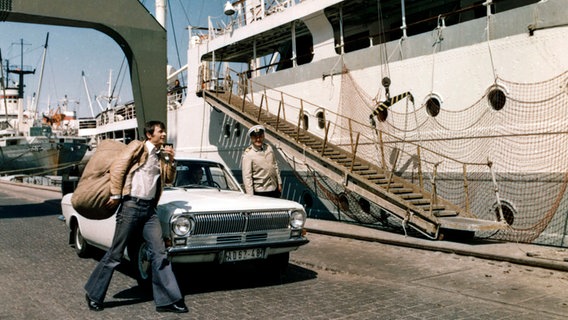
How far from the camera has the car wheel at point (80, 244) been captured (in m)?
7.33

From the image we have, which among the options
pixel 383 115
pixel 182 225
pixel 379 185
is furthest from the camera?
pixel 383 115

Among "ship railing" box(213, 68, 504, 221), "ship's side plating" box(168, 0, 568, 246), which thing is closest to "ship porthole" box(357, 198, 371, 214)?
"ship's side plating" box(168, 0, 568, 246)

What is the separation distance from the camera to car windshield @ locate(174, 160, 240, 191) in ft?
22.2

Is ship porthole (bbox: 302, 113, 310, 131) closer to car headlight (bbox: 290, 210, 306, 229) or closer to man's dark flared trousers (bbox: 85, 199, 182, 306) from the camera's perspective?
car headlight (bbox: 290, 210, 306, 229)

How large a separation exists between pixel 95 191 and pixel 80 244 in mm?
3014

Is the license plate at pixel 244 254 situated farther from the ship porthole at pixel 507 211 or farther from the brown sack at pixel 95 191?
the ship porthole at pixel 507 211

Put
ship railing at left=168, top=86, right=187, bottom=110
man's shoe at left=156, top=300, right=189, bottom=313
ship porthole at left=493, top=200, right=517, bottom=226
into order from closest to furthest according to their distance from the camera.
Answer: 1. man's shoe at left=156, top=300, right=189, bottom=313
2. ship porthole at left=493, top=200, right=517, bottom=226
3. ship railing at left=168, top=86, right=187, bottom=110

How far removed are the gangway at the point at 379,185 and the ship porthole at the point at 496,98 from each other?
210cm

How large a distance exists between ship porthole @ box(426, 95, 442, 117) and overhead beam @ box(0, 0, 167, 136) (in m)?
6.37

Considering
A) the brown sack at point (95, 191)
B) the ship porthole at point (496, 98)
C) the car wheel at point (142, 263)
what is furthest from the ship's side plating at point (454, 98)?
the brown sack at point (95, 191)

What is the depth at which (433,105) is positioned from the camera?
1069 cm

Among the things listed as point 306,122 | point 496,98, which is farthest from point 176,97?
point 496,98

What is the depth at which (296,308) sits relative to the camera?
4840 mm

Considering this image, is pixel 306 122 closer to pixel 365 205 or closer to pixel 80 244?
pixel 365 205
